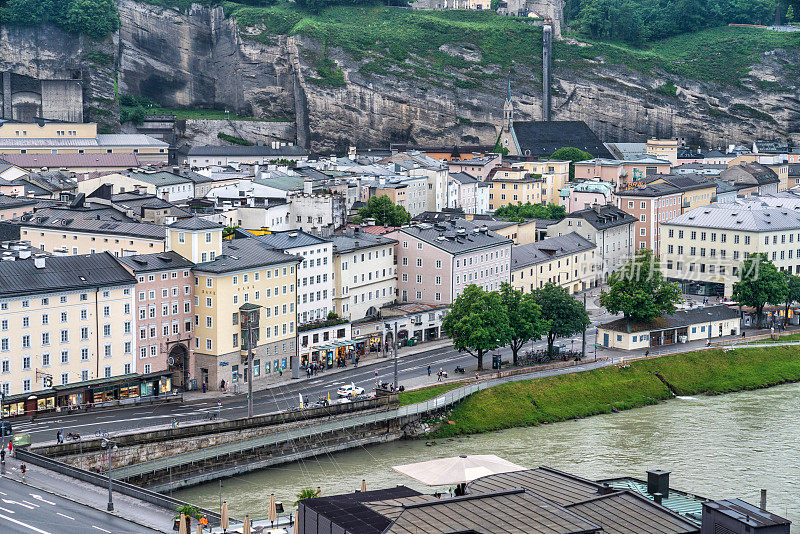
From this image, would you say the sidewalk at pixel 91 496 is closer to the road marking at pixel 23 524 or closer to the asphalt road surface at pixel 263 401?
the road marking at pixel 23 524

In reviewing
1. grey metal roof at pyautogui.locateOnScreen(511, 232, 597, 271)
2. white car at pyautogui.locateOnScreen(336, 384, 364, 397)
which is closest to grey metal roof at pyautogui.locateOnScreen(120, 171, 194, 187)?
grey metal roof at pyautogui.locateOnScreen(511, 232, 597, 271)

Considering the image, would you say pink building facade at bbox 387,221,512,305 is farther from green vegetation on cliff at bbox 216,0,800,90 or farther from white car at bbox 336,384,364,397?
green vegetation on cliff at bbox 216,0,800,90

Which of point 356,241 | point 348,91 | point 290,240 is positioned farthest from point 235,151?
point 290,240

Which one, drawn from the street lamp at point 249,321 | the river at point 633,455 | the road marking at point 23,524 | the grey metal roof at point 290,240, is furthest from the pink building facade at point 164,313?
the road marking at point 23,524

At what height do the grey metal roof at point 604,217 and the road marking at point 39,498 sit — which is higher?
the grey metal roof at point 604,217

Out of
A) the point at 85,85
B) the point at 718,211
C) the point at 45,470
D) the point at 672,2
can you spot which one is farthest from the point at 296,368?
the point at 672,2

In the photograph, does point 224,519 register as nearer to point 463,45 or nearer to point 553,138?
point 553,138
